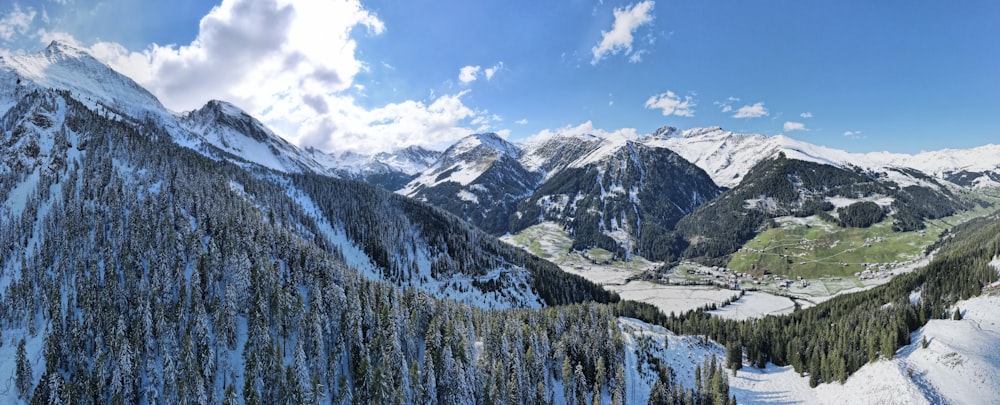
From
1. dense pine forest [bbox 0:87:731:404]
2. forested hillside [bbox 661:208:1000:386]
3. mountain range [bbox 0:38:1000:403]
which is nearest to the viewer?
dense pine forest [bbox 0:87:731:404]

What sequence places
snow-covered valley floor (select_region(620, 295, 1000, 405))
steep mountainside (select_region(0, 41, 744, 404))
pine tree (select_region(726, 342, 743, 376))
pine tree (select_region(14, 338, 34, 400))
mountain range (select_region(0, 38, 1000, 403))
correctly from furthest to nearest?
pine tree (select_region(726, 342, 743, 376))
snow-covered valley floor (select_region(620, 295, 1000, 405))
mountain range (select_region(0, 38, 1000, 403))
steep mountainside (select_region(0, 41, 744, 404))
pine tree (select_region(14, 338, 34, 400))

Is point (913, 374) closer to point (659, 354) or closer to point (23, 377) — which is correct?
point (659, 354)

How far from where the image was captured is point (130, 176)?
150m

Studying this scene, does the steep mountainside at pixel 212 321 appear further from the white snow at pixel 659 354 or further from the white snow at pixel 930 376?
the white snow at pixel 930 376

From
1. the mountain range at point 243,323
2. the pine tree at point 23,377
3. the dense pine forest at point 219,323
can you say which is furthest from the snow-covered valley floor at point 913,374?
the pine tree at point 23,377

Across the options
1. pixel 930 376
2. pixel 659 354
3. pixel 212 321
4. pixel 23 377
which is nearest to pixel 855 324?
pixel 930 376

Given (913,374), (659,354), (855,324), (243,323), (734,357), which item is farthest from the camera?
(855,324)

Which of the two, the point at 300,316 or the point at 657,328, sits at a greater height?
the point at 300,316

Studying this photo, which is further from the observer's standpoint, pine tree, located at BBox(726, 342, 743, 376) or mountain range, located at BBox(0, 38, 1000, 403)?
pine tree, located at BBox(726, 342, 743, 376)

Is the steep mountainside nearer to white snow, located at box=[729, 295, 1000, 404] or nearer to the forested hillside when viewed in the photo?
white snow, located at box=[729, 295, 1000, 404]

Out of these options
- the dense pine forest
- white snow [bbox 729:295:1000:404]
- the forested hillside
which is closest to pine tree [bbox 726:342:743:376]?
the forested hillside

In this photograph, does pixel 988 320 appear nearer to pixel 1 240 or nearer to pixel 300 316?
pixel 300 316

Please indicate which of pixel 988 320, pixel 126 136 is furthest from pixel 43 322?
pixel 988 320

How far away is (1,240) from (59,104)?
11018 centimetres
